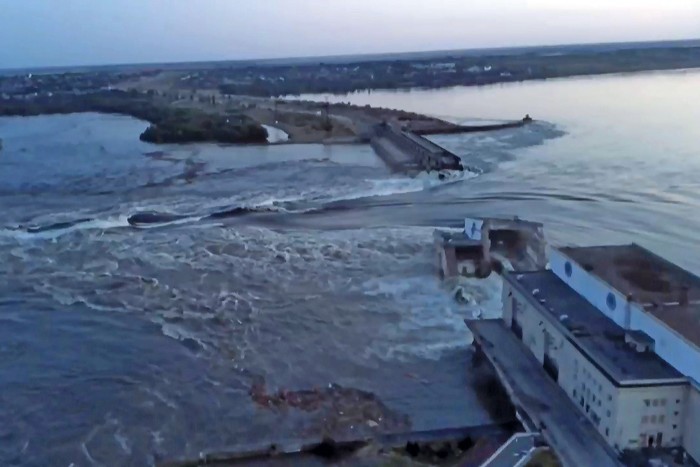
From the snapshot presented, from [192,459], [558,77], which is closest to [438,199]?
[192,459]

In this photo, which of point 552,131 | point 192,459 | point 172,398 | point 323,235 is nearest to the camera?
point 192,459

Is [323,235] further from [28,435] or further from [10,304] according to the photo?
[28,435]

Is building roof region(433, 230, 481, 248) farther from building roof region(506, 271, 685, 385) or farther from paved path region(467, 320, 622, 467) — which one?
building roof region(506, 271, 685, 385)

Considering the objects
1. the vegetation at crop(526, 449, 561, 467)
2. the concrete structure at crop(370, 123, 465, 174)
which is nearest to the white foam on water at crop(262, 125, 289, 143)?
the concrete structure at crop(370, 123, 465, 174)

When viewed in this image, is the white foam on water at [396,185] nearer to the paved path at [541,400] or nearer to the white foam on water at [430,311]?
the white foam on water at [430,311]

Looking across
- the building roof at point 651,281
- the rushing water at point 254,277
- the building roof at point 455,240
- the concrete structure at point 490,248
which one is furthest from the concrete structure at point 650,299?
the building roof at point 455,240
